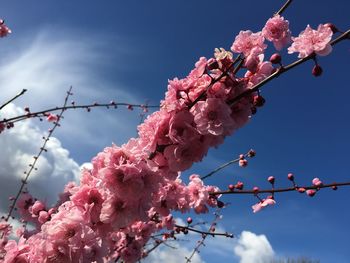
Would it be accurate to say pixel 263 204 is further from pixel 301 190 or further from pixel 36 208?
pixel 36 208

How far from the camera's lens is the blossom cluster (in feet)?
7.15

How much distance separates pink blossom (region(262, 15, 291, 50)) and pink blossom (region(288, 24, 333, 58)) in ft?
0.70

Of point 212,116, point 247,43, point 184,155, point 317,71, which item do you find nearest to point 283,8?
point 247,43

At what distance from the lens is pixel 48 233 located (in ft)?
7.41

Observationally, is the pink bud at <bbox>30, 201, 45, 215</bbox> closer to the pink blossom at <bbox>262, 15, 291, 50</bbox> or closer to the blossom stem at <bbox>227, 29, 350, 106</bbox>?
the blossom stem at <bbox>227, 29, 350, 106</bbox>

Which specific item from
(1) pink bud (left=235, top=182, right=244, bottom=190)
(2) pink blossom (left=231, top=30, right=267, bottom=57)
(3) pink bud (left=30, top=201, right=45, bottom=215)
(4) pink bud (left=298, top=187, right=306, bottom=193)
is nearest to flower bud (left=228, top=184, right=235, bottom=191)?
(1) pink bud (left=235, top=182, right=244, bottom=190)

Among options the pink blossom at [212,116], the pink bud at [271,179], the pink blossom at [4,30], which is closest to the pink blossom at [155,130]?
the pink blossom at [212,116]

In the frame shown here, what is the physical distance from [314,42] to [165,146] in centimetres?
109

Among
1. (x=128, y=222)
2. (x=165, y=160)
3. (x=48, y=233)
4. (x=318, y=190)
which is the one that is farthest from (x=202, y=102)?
(x=318, y=190)

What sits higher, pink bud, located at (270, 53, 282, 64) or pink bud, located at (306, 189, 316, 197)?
pink bud, located at (306, 189, 316, 197)

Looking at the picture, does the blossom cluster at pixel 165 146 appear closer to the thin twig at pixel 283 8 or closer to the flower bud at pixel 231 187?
the thin twig at pixel 283 8

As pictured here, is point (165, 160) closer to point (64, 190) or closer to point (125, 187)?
point (125, 187)

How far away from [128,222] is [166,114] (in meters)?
0.73

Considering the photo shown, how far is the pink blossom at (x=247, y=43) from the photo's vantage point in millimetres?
2316
